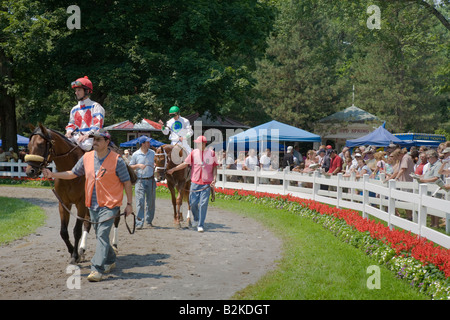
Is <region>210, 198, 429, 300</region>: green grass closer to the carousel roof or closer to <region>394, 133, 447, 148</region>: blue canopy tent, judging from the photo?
<region>394, 133, 447, 148</region>: blue canopy tent

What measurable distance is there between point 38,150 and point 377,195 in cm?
1025

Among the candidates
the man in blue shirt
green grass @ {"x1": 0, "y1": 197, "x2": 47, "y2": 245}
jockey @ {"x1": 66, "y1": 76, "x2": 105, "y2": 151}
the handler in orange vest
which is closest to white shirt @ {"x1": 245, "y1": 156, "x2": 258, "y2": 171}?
green grass @ {"x1": 0, "y1": 197, "x2": 47, "y2": 245}

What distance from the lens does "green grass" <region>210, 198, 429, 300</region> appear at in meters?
6.43

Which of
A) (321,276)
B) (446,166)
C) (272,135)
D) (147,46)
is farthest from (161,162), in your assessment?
(147,46)

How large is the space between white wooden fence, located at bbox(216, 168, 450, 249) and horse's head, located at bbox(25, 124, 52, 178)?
20.0 ft

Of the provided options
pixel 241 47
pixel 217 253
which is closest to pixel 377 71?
pixel 241 47

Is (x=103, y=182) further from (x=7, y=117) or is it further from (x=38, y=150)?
(x=7, y=117)

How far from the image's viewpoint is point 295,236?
11.2 meters

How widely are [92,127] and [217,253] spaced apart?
10.5ft

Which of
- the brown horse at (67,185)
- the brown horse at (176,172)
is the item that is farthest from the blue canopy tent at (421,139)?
the brown horse at (67,185)

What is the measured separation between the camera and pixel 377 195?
14734mm

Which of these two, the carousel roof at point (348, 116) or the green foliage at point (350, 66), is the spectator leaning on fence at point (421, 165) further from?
the carousel roof at point (348, 116)

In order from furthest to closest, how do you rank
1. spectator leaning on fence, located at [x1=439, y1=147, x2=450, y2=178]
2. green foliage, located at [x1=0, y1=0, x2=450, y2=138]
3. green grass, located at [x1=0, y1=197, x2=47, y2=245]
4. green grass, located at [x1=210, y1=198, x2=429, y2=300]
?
green foliage, located at [x1=0, y1=0, x2=450, y2=138] → spectator leaning on fence, located at [x1=439, y1=147, x2=450, y2=178] → green grass, located at [x1=0, y1=197, x2=47, y2=245] → green grass, located at [x1=210, y1=198, x2=429, y2=300]

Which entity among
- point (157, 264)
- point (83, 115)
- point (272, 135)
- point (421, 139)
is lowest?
point (157, 264)
